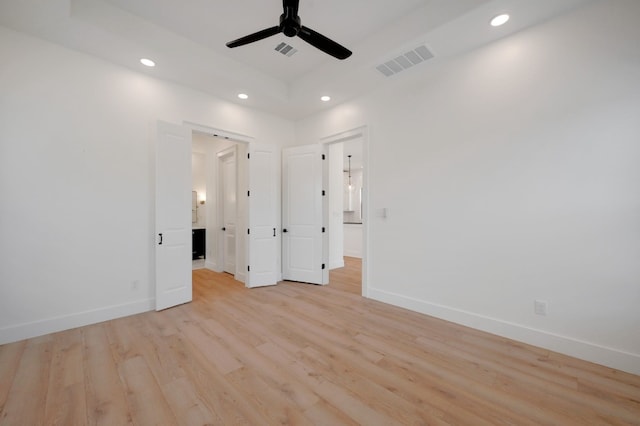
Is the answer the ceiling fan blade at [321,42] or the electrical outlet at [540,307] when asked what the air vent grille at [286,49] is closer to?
the ceiling fan blade at [321,42]

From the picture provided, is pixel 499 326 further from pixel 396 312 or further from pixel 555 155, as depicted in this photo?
pixel 555 155

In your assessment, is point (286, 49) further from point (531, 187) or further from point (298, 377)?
point (298, 377)

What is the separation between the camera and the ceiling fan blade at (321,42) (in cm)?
206

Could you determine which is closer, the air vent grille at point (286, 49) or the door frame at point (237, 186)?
the air vent grille at point (286, 49)

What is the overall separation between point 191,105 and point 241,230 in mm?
2250

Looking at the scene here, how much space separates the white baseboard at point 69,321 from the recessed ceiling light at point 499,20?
4973 millimetres

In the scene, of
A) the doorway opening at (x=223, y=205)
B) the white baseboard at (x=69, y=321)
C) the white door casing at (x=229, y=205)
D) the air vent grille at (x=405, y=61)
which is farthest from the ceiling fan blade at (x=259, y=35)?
the white baseboard at (x=69, y=321)

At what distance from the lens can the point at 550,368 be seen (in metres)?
2.02

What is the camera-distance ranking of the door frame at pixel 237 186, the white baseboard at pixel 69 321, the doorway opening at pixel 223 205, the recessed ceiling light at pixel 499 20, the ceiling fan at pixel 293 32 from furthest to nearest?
1. the doorway opening at pixel 223 205
2. the door frame at pixel 237 186
3. the white baseboard at pixel 69 321
4. the recessed ceiling light at pixel 499 20
5. the ceiling fan at pixel 293 32

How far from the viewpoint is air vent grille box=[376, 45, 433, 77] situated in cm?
281

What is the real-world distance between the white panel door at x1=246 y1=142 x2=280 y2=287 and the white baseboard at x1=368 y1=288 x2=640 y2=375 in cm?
224

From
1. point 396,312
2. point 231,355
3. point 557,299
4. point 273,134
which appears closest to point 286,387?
point 231,355

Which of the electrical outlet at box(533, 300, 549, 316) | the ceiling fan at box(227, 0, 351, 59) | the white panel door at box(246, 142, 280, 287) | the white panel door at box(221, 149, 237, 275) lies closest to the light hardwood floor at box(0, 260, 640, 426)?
the electrical outlet at box(533, 300, 549, 316)

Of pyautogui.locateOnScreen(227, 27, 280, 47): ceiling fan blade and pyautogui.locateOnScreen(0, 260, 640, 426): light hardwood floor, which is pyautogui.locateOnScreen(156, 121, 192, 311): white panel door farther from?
pyautogui.locateOnScreen(227, 27, 280, 47): ceiling fan blade
